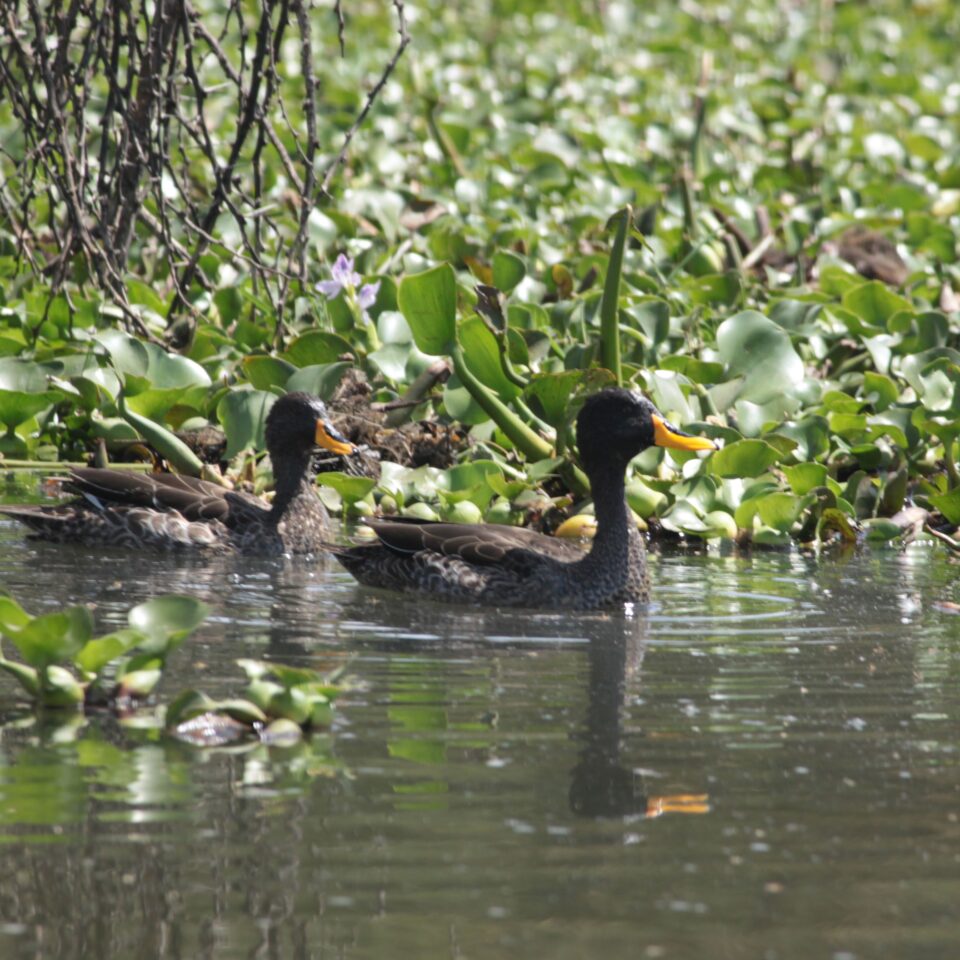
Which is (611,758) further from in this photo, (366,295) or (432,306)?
(366,295)

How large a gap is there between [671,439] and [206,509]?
7.52ft

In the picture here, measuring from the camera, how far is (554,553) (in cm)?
796

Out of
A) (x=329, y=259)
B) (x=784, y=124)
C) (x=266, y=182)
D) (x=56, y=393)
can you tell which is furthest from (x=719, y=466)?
(x=784, y=124)

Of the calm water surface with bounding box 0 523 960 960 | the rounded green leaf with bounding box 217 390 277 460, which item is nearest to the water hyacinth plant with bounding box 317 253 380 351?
the rounded green leaf with bounding box 217 390 277 460

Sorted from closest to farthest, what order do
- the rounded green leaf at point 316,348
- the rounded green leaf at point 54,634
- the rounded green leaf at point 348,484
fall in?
the rounded green leaf at point 54,634, the rounded green leaf at point 348,484, the rounded green leaf at point 316,348

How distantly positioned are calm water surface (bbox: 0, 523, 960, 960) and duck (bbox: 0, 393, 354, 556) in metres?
1.96

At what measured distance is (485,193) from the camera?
14320 mm

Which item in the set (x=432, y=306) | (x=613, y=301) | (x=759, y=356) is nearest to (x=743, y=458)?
(x=759, y=356)

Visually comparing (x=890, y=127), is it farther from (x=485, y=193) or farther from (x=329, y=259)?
(x=329, y=259)

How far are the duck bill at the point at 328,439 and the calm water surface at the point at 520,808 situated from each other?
2230mm

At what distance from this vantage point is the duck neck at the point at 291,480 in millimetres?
9078

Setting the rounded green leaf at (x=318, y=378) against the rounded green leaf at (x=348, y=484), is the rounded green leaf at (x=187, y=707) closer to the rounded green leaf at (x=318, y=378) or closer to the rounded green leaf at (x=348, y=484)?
the rounded green leaf at (x=348, y=484)

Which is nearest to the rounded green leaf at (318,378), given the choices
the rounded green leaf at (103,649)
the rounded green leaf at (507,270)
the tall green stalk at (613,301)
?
the tall green stalk at (613,301)

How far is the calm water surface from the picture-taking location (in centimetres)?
380
